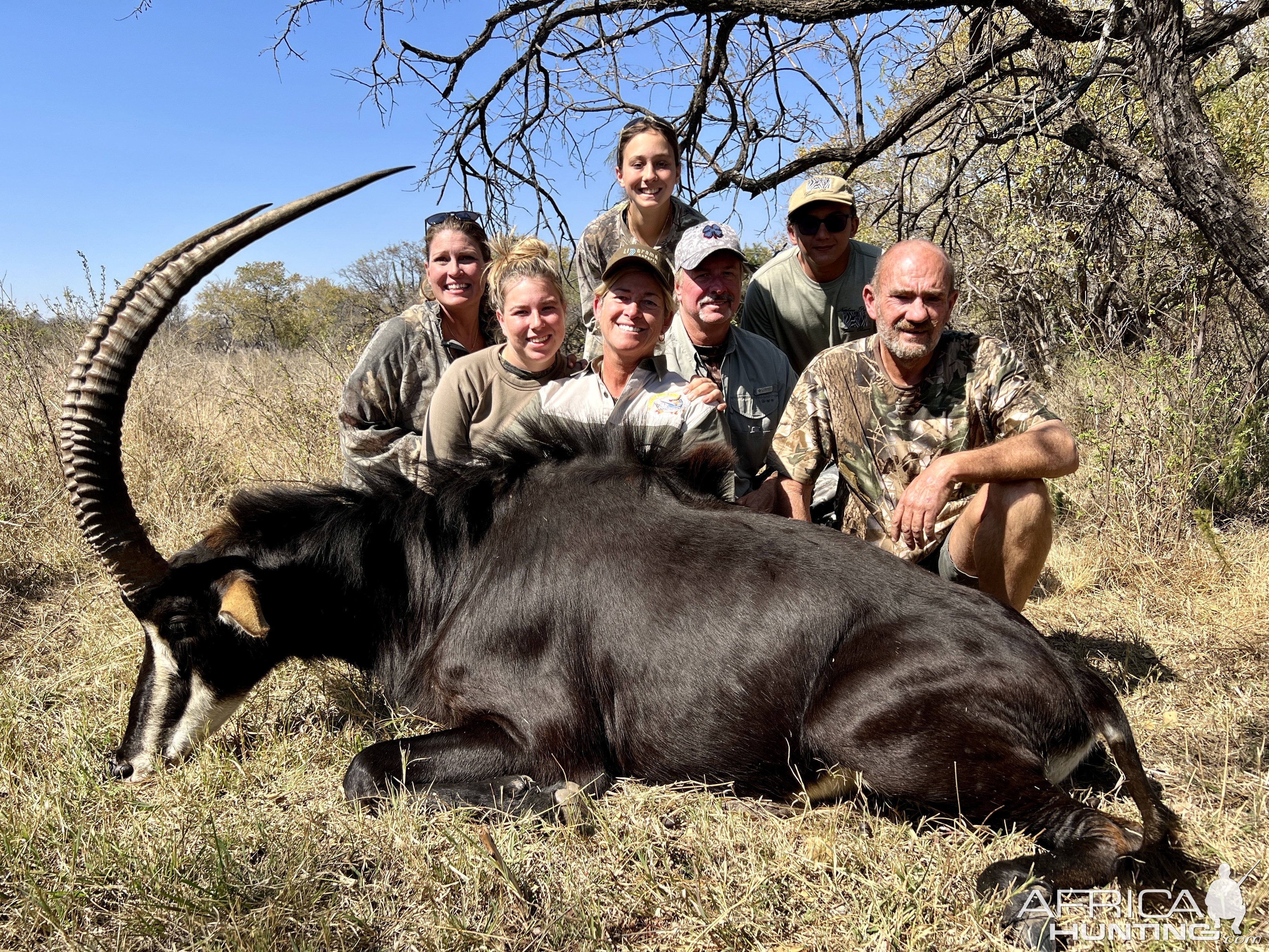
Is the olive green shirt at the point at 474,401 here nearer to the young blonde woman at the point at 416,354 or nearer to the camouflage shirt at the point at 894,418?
the young blonde woman at the point at 416,354

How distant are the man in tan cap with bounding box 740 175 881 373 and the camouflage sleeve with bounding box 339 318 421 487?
2.45 m

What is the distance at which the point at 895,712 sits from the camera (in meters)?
2.81

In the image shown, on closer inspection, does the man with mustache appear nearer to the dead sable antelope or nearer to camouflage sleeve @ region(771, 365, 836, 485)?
camouflage sleeve @ region(771, 365, 836, 485)

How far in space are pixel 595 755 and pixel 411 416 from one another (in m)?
2.86

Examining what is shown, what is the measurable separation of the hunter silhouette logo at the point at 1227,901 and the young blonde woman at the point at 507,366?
3237mm

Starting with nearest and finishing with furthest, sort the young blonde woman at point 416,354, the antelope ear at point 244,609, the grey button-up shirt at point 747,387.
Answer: the antelope ear at point 244,609 < the grey button-up shirt at point 747,387 < the young blonde woman at point 416,354

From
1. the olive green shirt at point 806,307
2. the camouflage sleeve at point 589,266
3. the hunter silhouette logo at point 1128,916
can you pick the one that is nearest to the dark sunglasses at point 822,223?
the olive green shirt at point 806,307

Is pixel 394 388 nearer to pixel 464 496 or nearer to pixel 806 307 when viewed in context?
pixel 464 496

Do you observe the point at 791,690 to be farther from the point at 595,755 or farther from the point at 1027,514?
the point at 1027,514

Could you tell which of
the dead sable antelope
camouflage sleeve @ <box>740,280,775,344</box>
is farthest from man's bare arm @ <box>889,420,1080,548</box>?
camouflage sleeve @ <box>740,280,775,344</box>

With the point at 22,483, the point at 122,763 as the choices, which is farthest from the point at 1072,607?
the point at 22,483

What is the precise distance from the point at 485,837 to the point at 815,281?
4349 millimetres

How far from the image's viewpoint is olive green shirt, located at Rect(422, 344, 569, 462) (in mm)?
4379

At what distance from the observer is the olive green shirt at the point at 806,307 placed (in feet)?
19.3
